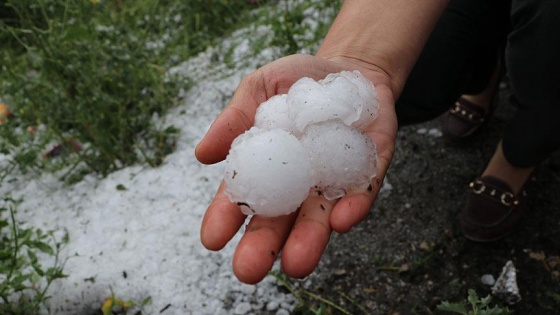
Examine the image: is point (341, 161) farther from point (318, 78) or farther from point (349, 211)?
point (318, 78)

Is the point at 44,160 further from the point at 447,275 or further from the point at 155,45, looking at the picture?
the point at 447,275

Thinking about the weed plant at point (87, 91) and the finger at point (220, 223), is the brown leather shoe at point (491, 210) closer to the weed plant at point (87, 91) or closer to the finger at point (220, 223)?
the finger at point (220, 223)

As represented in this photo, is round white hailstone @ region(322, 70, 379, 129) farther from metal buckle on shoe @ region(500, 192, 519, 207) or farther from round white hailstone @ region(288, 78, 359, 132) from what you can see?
metal buckle on shoe @ region(500, 192, 519, 207)

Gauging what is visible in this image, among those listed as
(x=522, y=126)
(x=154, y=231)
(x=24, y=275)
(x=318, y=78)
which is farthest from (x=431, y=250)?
(x=24, y=275)

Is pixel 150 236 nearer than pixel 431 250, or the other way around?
pixel 431 250

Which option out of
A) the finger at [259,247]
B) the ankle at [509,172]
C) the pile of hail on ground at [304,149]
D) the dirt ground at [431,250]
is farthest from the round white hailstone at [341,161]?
the ankle at [509,172]

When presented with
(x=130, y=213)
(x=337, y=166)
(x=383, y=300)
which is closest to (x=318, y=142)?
(x=337, y=166)

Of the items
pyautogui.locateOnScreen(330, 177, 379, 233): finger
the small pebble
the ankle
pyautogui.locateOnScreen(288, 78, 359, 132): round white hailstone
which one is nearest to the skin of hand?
pyautogui.locateOnScreen(330, 177, 379, 233): finger
